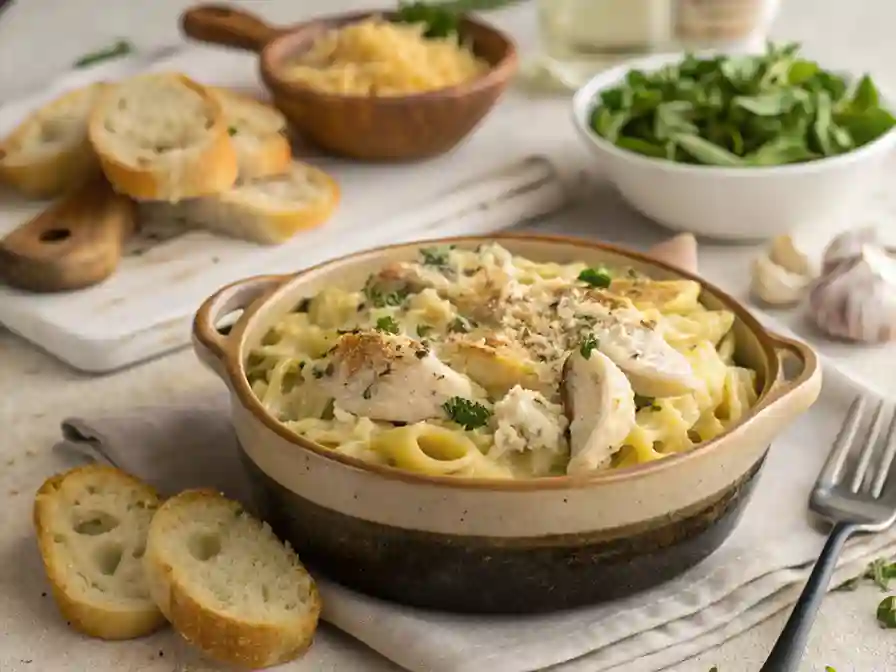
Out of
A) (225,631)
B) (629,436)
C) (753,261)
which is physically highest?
(629,436)

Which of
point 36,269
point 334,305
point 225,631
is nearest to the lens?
point 225,631

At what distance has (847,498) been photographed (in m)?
1.79

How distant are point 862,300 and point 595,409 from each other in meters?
0.90

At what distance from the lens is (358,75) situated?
9.25 feet

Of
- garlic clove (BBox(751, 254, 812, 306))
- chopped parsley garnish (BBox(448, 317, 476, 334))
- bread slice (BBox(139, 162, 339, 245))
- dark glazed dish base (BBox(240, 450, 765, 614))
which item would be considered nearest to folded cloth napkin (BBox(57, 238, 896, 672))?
dark glazed dish base (BBox(240, 450, 765, 614))

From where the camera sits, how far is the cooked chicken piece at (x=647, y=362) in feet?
5.40

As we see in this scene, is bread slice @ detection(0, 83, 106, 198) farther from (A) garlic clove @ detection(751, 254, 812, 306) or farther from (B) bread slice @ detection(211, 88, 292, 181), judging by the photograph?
(A) garlic clove @ detection(751, 254, 812, 306)

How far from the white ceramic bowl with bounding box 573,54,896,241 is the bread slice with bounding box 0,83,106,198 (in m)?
1.04

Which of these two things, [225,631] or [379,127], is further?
[379,127]

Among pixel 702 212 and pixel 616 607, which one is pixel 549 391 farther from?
pixel 702 212

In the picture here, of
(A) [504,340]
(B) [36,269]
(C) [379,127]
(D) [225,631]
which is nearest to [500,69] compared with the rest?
(C) [379,127]

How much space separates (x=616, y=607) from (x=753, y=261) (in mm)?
1124

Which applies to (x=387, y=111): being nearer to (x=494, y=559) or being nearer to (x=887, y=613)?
(x=494, y=559)

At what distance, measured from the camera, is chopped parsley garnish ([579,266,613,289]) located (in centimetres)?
191
